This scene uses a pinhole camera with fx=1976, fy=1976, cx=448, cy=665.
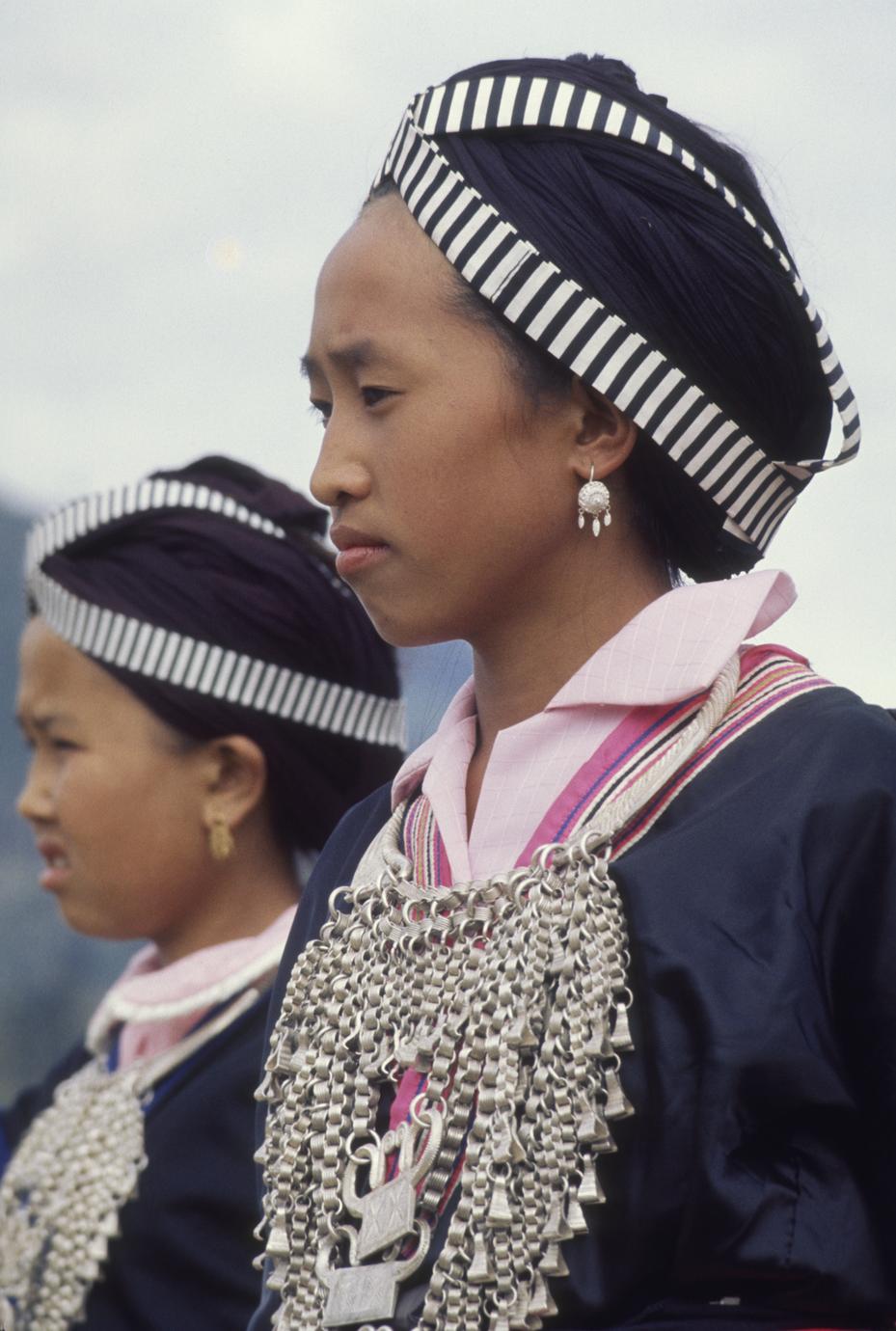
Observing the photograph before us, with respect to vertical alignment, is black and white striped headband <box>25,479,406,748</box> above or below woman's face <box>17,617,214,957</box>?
above

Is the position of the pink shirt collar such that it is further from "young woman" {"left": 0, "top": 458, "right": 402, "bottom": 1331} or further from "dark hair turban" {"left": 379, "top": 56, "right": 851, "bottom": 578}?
"young woman" {"left": 0, "top": 458, "right": 402, "bottom": 1331}

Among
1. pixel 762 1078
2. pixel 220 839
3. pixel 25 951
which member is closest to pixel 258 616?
pixel 220 839

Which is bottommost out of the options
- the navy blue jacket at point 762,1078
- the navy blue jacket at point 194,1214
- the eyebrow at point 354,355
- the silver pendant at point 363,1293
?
the navy blue jacket at point 194,1214

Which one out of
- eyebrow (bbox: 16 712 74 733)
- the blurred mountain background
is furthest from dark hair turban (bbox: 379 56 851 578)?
the blurred mountain background

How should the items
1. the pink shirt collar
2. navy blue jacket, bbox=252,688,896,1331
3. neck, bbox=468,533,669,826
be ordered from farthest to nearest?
neck, bbox=468,533,669,826 < the pink shirt collar < navy blue jacket, bbox=252,688,896,1331

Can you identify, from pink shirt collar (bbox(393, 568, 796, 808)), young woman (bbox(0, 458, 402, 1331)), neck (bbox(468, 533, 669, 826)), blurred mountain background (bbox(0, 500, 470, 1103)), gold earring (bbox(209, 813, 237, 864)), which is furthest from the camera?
blurred mountain background (bbox(0, 500, 470, 1103))

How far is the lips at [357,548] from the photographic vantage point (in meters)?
2.12

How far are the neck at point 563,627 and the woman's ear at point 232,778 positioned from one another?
4.46ft

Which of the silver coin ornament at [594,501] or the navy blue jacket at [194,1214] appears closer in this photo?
the silver coin ornament at [594,501]

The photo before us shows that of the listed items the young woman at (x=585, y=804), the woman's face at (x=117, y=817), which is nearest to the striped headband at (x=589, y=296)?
the young woman at (x=585, y=804)

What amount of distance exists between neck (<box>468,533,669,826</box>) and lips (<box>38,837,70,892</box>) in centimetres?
150

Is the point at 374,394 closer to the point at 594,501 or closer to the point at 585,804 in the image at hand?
the point at 594,501

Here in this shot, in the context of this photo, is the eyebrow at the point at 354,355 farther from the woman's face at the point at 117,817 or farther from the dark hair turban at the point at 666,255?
the woman's face at the point at 117,817

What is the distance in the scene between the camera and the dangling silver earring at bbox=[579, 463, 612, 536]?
2.12 metres
